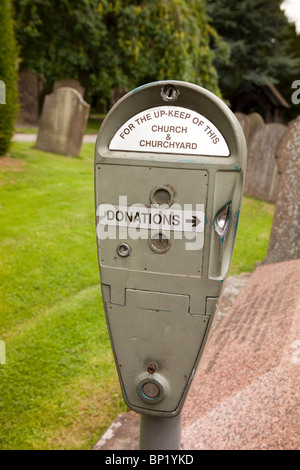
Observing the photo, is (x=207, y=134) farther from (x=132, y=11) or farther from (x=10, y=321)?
(x=132, y=11)

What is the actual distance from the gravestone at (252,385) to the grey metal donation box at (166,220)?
574 millimetres

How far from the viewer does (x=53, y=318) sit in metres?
3.54

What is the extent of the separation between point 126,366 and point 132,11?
460 inches

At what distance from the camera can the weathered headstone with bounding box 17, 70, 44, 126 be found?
45.4 ft

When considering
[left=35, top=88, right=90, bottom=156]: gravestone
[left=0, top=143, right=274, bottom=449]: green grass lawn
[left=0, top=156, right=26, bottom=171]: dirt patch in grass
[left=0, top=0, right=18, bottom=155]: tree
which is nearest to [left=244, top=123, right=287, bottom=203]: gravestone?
[left=0, top=143, right=274, bottom=449]: green grass lawn

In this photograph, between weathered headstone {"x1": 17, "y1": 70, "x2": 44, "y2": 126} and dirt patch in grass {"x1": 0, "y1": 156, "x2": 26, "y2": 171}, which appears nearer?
dirt patch in grass {"x1": 0, "y1": 156, "x2": 26, "y2": 171}

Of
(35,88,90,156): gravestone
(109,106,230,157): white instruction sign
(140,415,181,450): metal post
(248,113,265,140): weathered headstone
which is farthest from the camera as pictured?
(248,113,265,140): weathered headstone

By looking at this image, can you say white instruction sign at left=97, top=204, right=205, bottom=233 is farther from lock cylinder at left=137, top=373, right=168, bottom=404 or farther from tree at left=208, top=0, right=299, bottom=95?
tree at left=208, top=0, right=299, bottom=95

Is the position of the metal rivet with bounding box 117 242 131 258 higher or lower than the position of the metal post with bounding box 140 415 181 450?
higher

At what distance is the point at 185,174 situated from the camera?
145cm

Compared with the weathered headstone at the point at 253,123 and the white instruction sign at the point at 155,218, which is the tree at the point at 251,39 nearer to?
the weathered headstone at the point at 253,123

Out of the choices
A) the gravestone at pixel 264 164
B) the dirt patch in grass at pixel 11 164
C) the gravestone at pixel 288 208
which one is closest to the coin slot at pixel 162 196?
the gravestone at pixel 288 208

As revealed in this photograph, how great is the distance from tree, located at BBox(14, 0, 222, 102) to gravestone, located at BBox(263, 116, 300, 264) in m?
8.50

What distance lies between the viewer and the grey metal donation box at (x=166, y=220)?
56.8 inches
